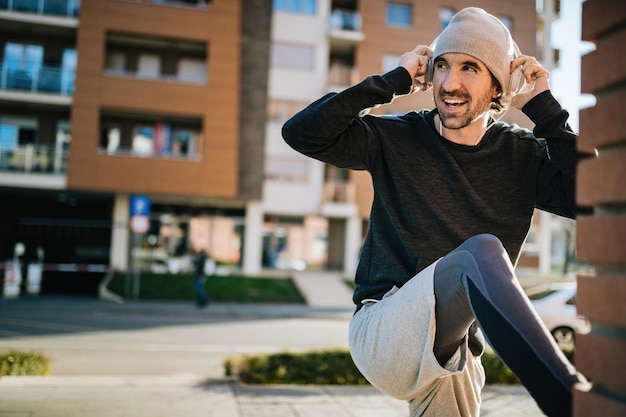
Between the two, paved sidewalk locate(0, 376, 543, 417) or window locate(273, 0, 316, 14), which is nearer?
paved sidewalk locate(0, 376, 543, 417)

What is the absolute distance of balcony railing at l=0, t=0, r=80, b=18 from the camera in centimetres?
2448

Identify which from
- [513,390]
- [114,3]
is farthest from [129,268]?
[513,390]

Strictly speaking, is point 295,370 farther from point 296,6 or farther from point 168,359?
point 296,6

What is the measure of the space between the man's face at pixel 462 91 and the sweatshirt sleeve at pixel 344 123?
22 cm

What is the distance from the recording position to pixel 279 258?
29500mm

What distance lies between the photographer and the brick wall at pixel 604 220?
132 centimetres

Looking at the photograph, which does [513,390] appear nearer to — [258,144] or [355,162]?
[355,162]

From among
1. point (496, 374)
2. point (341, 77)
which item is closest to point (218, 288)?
point (341, 77)

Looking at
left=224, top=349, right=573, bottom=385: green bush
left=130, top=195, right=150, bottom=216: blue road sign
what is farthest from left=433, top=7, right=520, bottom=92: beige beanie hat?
left=130, top=195, right=150, bottom=216: blue road sign

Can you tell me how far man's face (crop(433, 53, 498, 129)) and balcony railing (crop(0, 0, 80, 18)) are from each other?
2528cm

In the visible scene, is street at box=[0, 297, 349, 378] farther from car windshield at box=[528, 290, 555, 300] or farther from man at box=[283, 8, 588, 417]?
man at box=[283, 8, 588, 417]

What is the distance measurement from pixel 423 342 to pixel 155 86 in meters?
24.5

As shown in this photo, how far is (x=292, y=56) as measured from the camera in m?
28.6

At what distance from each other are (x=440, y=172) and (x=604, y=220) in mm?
1296
